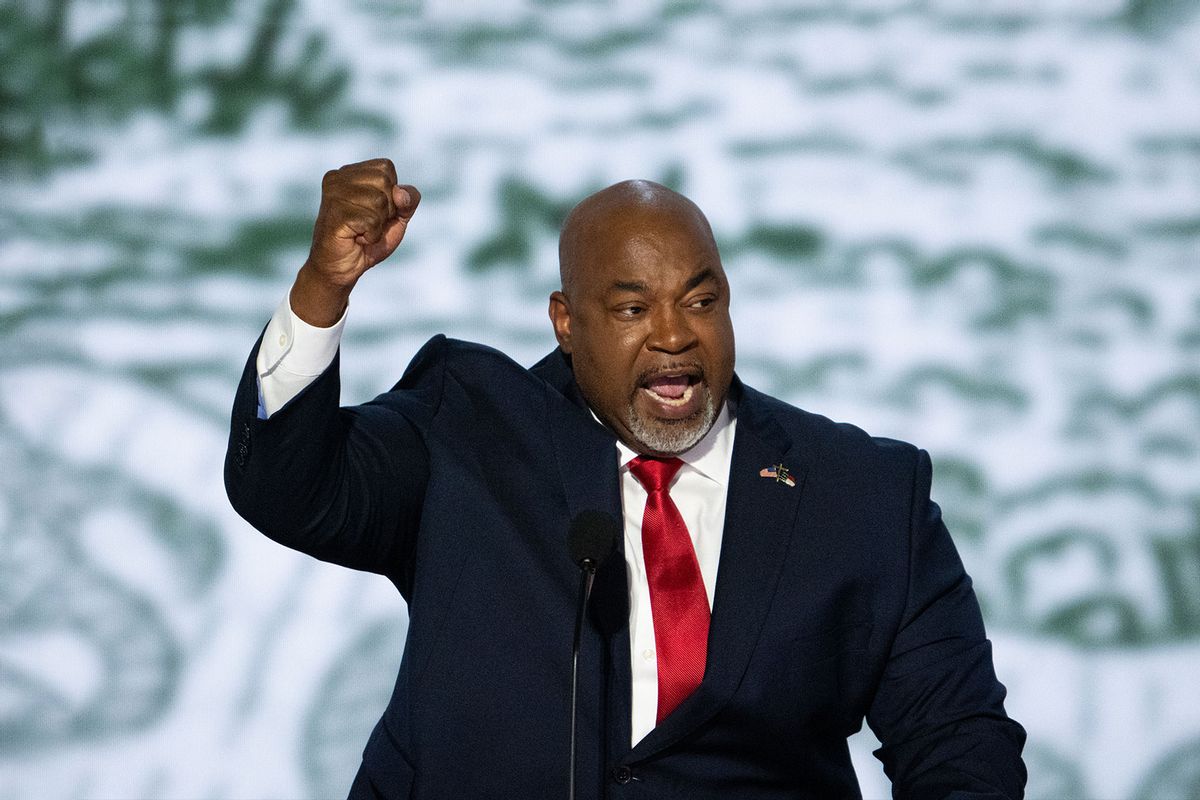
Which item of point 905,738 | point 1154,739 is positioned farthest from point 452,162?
point 1154,739

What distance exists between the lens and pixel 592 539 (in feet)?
5.15

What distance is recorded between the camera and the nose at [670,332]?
196 centimetres

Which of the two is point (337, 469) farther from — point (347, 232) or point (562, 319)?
point (562, 319)

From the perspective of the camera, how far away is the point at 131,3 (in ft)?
10.6

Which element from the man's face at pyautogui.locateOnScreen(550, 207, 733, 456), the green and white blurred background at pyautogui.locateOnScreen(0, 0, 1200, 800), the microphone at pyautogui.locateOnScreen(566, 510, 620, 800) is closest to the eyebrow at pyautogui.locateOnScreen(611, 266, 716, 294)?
the man's face at pyautogui.locateOnScreen(550, 207, 733, 456)

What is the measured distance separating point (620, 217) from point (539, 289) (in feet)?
3.69

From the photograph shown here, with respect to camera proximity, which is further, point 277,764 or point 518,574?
point 277,764

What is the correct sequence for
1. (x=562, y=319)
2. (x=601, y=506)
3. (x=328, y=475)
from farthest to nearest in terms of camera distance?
(x=562, y=319), (x=601, y=506), (x=328, y=475)

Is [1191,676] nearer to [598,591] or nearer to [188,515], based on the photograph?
[598,591]

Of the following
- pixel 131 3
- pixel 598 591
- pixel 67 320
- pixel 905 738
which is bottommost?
pixel 905 738

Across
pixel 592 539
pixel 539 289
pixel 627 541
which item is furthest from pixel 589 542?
pixel 539 289

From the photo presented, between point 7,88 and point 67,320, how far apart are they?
0.52 meters

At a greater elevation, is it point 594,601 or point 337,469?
point 337,469

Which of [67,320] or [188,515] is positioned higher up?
[67,320]
